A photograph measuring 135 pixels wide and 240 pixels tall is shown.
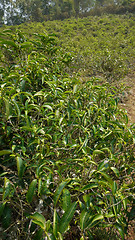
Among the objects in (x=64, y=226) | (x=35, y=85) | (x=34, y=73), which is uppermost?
(x=34, y=73)

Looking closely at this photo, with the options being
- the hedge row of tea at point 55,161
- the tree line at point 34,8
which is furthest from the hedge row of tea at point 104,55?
the tree line at point 34,8

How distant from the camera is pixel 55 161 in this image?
1.07 m

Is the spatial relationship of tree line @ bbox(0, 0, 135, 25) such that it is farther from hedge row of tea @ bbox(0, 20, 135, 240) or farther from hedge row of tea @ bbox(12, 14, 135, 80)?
hedge row of tea @ bbox(0, 20, 135, 240)

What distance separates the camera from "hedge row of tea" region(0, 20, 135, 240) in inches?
30.8

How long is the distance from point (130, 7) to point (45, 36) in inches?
836

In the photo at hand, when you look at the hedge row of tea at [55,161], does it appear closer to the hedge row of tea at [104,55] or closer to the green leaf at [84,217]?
the green leaf at [84,217]

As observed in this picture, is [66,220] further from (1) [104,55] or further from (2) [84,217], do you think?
(1) [104,55]

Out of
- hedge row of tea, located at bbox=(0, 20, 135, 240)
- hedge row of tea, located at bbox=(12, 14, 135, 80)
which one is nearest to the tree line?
hedge row of tea, located at bbox=(12, 14, 135, 80)

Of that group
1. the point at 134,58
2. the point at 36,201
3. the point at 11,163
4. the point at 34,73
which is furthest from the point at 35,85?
the point at 134,58

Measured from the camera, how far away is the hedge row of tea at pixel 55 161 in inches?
30.8

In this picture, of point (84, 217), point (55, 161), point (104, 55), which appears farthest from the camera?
point (104, 55)

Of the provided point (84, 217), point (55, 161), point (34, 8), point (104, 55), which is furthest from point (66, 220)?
point (34, 8)

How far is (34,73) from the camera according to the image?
1298 mm

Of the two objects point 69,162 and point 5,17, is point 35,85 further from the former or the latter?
point 5,17
